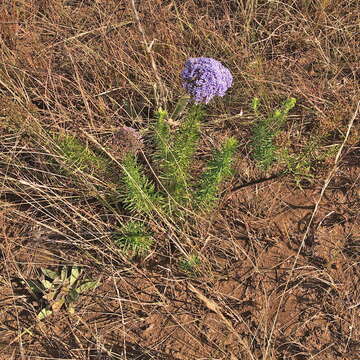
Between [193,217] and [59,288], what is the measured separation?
104 centimetres

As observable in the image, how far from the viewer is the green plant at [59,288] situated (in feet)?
9.00

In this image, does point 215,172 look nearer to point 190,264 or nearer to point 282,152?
point 190,264

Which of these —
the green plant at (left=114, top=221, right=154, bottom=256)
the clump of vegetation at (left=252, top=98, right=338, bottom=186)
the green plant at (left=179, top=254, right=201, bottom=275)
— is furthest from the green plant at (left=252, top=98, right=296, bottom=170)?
the green plant at (left=114, top=221, right=154, bottom=256)

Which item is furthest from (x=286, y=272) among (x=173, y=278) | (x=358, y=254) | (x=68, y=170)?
(x=68, y=170)

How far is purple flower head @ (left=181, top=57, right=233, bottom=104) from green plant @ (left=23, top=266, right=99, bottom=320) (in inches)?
56.6

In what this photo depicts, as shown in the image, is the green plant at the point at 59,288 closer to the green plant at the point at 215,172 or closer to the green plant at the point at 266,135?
the green plant at the point at 215,172

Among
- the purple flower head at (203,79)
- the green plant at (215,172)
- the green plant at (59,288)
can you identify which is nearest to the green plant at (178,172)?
the green plant at (215,172)

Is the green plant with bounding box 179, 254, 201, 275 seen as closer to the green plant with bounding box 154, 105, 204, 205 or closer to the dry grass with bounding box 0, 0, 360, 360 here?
the dry grass with bounding box 0, 0, 360, 360

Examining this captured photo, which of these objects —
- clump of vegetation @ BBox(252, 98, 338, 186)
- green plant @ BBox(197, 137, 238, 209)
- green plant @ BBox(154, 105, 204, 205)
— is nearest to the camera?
green plant @ BBox(197, 137, 238, 209)

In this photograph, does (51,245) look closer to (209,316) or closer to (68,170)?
(68,170)

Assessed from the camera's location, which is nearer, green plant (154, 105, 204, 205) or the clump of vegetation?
green plant (154, 105, 204, 205)

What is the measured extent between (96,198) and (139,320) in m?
0.94

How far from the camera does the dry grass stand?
268 cm

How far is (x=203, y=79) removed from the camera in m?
2.51
